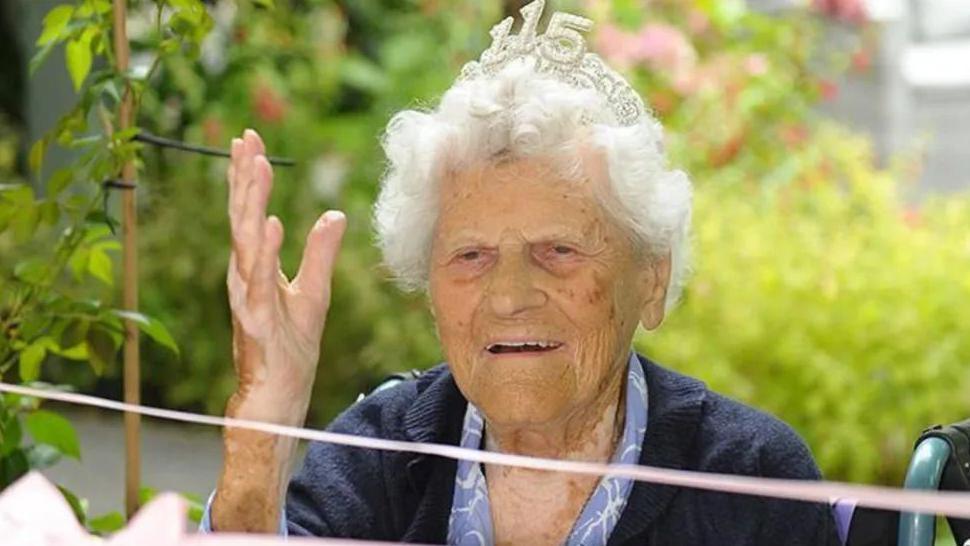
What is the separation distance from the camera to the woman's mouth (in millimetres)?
2154

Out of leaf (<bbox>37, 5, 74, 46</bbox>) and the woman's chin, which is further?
leaf (<bbox>37, 5, 74, 46</bbox>)

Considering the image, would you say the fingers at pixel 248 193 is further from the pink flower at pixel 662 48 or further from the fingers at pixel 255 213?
the pink flower at pixel 662 48

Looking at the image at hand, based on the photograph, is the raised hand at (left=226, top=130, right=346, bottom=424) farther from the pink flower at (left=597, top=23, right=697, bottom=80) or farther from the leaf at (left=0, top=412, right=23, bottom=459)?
the pink flower at (left=597, top=23, right=697, bottom=80)

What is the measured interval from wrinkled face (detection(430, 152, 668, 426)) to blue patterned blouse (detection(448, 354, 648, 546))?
101 mm

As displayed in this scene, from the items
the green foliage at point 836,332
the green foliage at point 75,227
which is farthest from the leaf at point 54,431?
the green foliage at point 836,332

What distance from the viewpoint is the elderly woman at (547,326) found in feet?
7.11

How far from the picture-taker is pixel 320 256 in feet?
6.35

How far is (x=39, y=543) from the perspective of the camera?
1.50 m

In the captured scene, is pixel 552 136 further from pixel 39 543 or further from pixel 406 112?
pixel 39 543

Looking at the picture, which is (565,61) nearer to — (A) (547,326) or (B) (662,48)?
(A) (547,326)

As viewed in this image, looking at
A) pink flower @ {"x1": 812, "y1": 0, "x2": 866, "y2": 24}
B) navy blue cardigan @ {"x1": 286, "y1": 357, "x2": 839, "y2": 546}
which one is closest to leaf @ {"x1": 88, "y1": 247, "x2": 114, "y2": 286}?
navy blue cardigan @ {"x1": 286, "y1": 357, "x2": 839, "y2": 546}

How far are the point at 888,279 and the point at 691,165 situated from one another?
122 centimetres

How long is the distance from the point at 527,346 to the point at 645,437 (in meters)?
0.22

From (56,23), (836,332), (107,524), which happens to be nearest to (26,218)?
(56,23)
